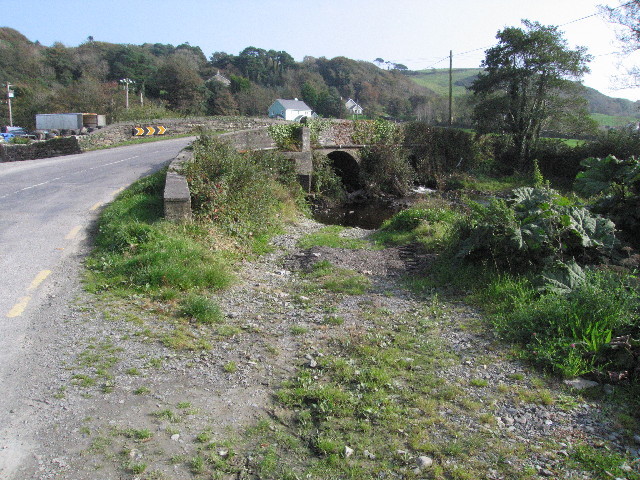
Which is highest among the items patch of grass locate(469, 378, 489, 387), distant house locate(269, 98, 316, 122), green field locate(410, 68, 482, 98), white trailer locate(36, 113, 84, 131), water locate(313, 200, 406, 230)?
green field locate(410, 68, 482, 98)

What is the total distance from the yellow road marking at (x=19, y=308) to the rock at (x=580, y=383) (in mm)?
6149

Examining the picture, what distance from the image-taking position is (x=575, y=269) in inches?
278

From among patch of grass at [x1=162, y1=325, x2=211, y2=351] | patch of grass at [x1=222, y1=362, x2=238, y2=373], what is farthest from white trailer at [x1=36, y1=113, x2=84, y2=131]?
patch of grass at [x1=222, y1=362, x2=238, y2=373]

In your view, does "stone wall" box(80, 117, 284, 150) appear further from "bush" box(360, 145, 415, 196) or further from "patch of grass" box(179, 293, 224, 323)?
"patch of grass" box(179, 293, 224, 323)

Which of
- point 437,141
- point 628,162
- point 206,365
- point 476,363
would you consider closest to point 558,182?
point 437,141

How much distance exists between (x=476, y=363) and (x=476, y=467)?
197cm

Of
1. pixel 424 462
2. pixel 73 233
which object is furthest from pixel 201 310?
pixel 73 233

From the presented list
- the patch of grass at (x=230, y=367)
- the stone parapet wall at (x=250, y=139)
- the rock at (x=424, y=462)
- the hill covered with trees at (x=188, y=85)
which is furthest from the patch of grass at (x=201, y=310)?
the hill covered with trees at (x=188, y=85)

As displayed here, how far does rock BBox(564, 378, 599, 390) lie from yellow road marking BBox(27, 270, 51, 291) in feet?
21.7

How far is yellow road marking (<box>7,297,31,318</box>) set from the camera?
19.3 ft

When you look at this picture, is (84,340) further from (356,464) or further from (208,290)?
(356,464)

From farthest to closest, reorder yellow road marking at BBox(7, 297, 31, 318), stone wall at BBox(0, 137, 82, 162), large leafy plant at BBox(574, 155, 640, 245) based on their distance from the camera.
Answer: stone wall at BBox(0, 137, 82, 162), large leafy plant at BBox(574, 155, 640, 245), yellow road marking at BBox(7, 297, 31, 318)

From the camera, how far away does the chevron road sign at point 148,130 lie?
2708cm

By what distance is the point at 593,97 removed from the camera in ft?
284
